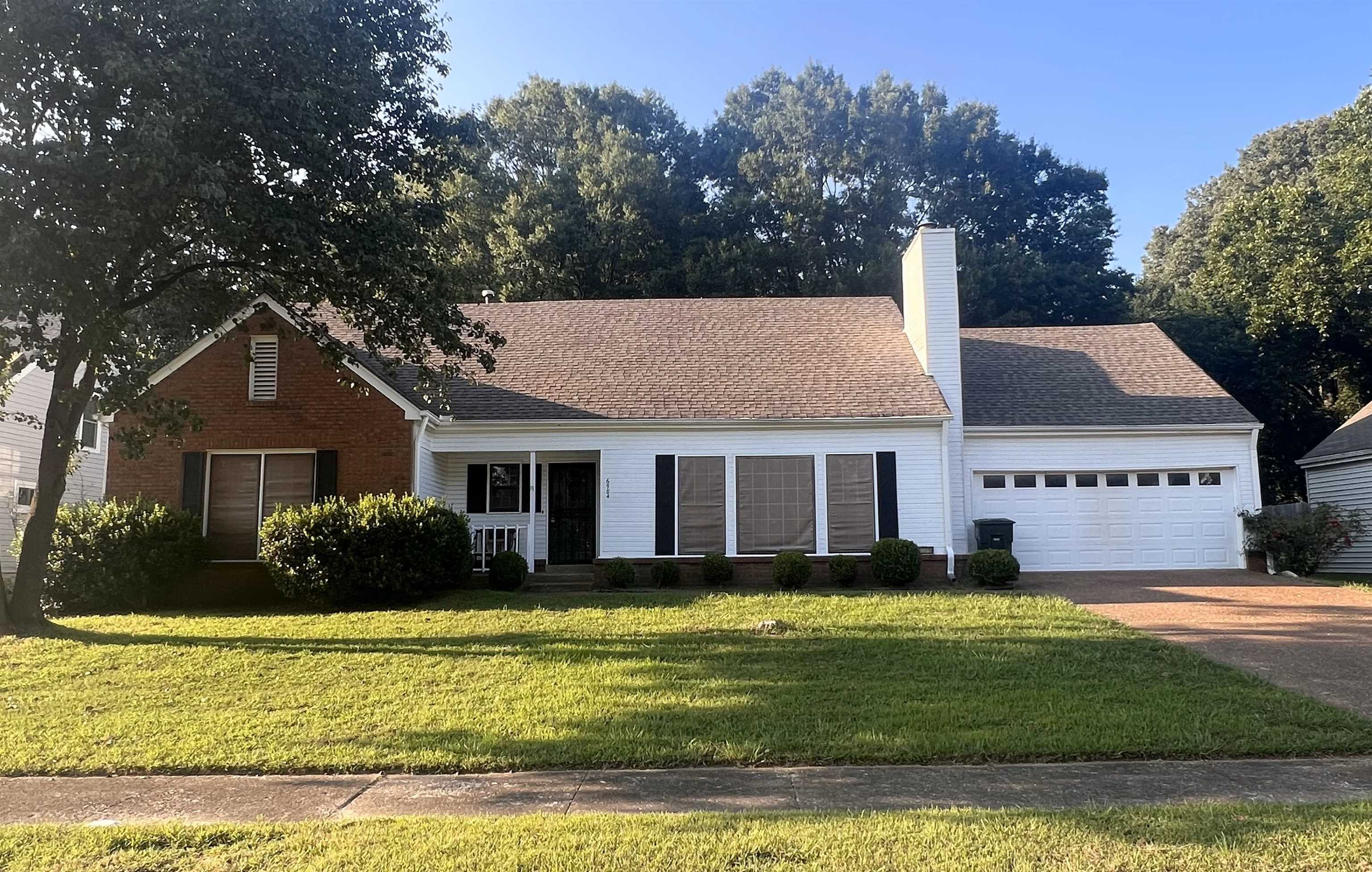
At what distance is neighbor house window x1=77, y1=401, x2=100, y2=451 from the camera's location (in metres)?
20.9

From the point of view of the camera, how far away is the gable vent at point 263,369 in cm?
1464

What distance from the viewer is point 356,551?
1233 centimetres

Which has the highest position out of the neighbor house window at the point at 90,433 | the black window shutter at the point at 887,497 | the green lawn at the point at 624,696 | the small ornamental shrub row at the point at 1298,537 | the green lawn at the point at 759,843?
the neighbor house window at the point at 90,433

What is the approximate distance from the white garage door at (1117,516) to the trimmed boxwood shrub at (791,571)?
3.99 meters

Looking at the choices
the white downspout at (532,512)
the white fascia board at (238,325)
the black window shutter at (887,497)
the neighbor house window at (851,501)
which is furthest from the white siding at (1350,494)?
the white fascia board at (238,325)

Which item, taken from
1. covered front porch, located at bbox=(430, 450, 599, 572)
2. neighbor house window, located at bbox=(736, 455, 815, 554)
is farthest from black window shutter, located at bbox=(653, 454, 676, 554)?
covered front porch, located at bbox=(430, 450, 599, 572)

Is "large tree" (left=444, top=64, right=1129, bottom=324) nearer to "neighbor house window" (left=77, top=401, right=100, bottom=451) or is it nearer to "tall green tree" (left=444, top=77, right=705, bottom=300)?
"tall green tree" (left=444, top=77, right=705, bottom=300)

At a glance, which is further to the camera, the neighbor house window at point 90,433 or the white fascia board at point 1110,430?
the neighbor house window at point 90,433

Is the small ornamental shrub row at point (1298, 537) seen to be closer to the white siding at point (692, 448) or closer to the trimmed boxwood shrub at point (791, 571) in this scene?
the white siding at point (692, 448)

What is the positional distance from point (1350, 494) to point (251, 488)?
848 inches

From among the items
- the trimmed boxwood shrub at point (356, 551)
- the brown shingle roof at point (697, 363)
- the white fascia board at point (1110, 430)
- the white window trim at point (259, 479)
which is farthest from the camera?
the white fascia board at point (1110, 430)

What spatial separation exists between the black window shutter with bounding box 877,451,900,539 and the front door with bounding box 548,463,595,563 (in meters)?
A: 5.27

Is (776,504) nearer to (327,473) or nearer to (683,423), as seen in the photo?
(683,423)

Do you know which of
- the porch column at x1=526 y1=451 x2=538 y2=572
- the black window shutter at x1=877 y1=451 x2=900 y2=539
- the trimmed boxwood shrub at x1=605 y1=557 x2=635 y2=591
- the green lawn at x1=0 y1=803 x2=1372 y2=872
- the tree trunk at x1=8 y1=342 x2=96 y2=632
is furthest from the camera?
the porch column at x1=526 y1=451 x2=538 y2=572
